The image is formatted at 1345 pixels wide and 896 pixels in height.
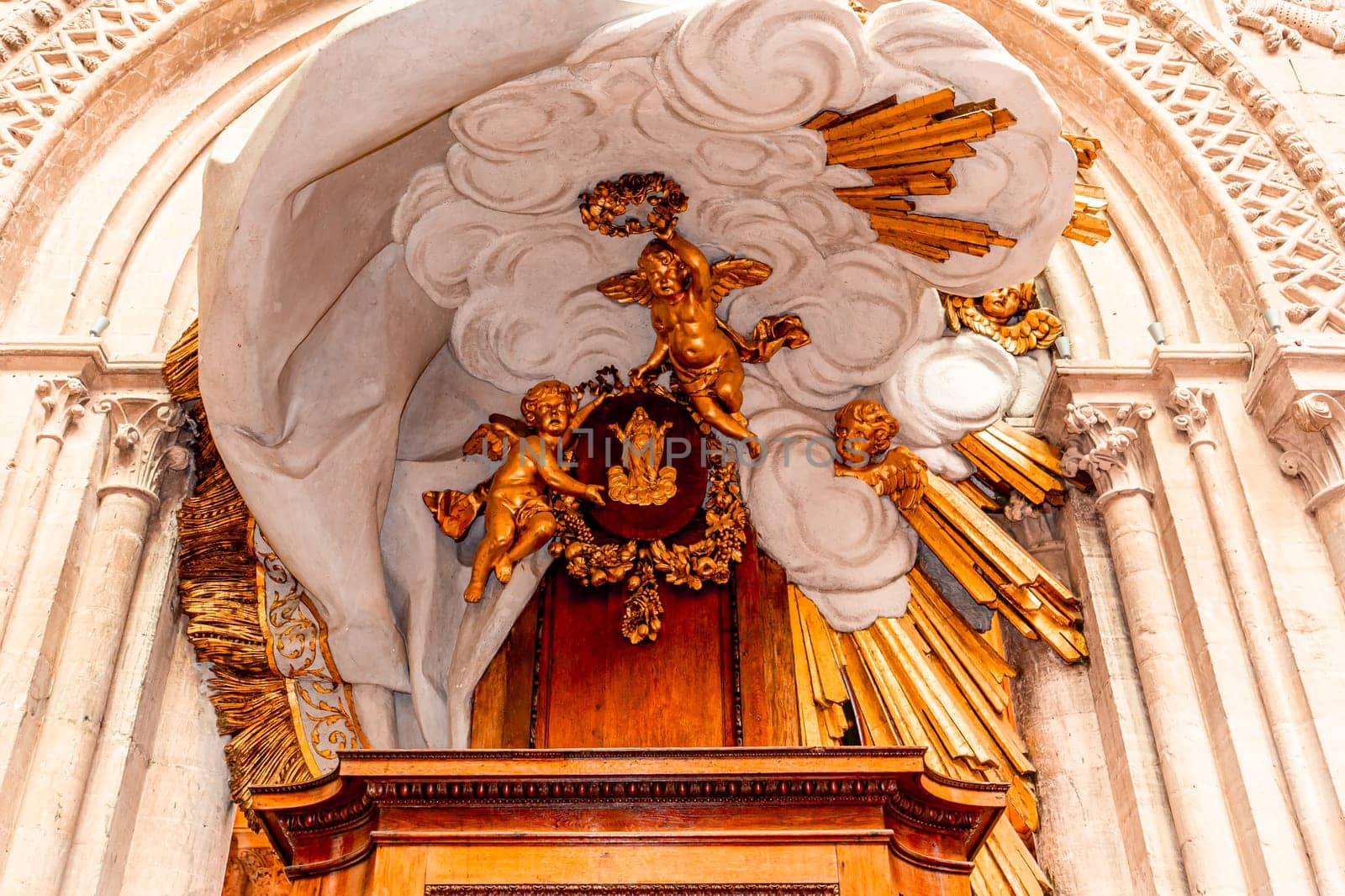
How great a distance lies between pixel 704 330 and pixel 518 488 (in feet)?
2.51

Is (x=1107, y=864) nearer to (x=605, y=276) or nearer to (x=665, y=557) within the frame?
(x=665, y=557)

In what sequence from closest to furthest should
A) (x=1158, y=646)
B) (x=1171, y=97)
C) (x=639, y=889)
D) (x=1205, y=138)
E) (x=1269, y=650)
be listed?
(x=639, y=889), (x=1269, y=650), (x=1158, y=646), (x=1205, y=138), (x=1171, y=97)

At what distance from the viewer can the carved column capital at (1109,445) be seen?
15.4 feet

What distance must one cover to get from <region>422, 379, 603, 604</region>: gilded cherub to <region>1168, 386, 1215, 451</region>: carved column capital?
1.85 meters

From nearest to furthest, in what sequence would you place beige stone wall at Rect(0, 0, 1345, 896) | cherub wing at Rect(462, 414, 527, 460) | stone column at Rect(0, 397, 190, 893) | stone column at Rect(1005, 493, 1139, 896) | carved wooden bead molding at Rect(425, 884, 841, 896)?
1. carved wooden bead molding at Rect(425, 884, 841, 896)
2. stone column at Rect(0, 397, 190, 893)
3. beige stone wall at Rect(0, 0, 1345, 896)
4. stone column at Rect(1005, 493, 1139, 896)
5. cherub wing at Rect(462, 414, 527, 460)

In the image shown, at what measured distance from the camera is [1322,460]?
14.7ft

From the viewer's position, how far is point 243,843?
4.44 metres

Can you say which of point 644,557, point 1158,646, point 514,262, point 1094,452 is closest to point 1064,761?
point 1158,646

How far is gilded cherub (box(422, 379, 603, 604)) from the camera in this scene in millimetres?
4582

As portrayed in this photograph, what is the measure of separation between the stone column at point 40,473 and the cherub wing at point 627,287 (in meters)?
1.67

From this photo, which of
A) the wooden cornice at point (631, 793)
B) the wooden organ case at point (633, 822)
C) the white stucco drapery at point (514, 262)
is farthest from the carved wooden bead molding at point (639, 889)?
the white stucco drapery at point (514, 262)

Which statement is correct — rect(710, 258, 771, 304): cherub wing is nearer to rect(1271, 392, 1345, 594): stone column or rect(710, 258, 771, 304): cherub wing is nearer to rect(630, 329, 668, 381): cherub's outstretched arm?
rect(630, 329, 668, 381): cherub's outstretched arm

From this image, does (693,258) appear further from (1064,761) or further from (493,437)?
(1064,761)

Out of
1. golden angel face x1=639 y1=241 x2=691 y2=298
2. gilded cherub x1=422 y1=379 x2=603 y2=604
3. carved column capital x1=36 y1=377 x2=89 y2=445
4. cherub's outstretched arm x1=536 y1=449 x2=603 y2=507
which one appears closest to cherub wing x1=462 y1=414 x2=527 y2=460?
gilded cherub x1=422 y1=379 x2=603 y2=604
